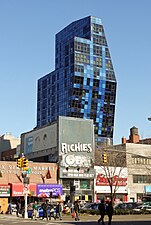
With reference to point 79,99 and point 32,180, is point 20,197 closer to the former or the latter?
point 32,180

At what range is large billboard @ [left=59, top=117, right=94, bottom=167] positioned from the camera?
66438 millimetres

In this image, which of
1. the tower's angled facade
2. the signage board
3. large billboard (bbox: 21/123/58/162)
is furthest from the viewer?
the tower's angled facade

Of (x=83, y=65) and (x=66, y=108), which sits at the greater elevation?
(x=83, y=65)

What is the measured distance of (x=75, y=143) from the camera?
67812 millimetres

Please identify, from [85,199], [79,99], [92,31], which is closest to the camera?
[85,199]

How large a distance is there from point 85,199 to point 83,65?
124m

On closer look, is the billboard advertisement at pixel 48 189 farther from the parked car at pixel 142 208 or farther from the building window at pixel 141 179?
the parked car at pixel 142 208

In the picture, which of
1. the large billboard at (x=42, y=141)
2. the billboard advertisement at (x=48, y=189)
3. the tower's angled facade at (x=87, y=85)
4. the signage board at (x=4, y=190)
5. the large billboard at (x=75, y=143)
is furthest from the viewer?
the tower's angled facade at (x=87, y=85)

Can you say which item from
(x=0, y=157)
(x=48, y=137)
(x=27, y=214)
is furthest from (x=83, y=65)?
(x=27, y=214)

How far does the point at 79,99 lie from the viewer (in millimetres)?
181875

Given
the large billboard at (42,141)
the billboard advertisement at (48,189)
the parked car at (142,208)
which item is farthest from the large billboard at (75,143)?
the parked car at (142,208)

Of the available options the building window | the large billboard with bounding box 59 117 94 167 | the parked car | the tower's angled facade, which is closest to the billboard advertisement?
the large billboard with bounding box 59 117 94 167

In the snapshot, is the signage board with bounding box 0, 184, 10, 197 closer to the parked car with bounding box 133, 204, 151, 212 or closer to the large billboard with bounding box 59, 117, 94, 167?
the large billboard with bounding box 59, 117, 94, 167

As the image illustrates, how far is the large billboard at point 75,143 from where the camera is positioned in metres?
66.4
